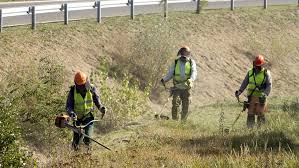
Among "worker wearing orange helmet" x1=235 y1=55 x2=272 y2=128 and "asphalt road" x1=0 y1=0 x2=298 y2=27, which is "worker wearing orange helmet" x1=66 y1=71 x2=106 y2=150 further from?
"asphalt road" x1=0 y1=0 x2=298 y2=27

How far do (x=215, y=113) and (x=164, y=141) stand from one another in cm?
766

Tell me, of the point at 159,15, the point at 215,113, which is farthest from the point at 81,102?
the point at 159,15

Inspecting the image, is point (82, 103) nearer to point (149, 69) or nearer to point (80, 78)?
point (80, 78)

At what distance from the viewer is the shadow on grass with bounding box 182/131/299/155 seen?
11.2 meters

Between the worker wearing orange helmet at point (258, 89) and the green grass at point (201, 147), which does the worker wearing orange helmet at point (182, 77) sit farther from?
the worker wearing orange helmet at point (258, 89)

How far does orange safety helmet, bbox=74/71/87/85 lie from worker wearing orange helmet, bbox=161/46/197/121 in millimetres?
4093

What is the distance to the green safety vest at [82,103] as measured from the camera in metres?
12.9

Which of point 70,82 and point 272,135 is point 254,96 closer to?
point 272,135

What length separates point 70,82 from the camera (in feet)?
68.9

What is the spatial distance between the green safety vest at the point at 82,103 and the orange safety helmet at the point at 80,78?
25 centimetres

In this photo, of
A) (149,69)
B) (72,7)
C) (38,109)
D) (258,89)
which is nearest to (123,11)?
(72,7)

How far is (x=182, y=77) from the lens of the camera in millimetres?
16500

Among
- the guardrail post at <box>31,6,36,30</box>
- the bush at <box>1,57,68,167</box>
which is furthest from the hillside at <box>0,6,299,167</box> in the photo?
the guardrail post at <box>31,6,36,30</box>

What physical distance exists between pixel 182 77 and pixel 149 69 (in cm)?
734
